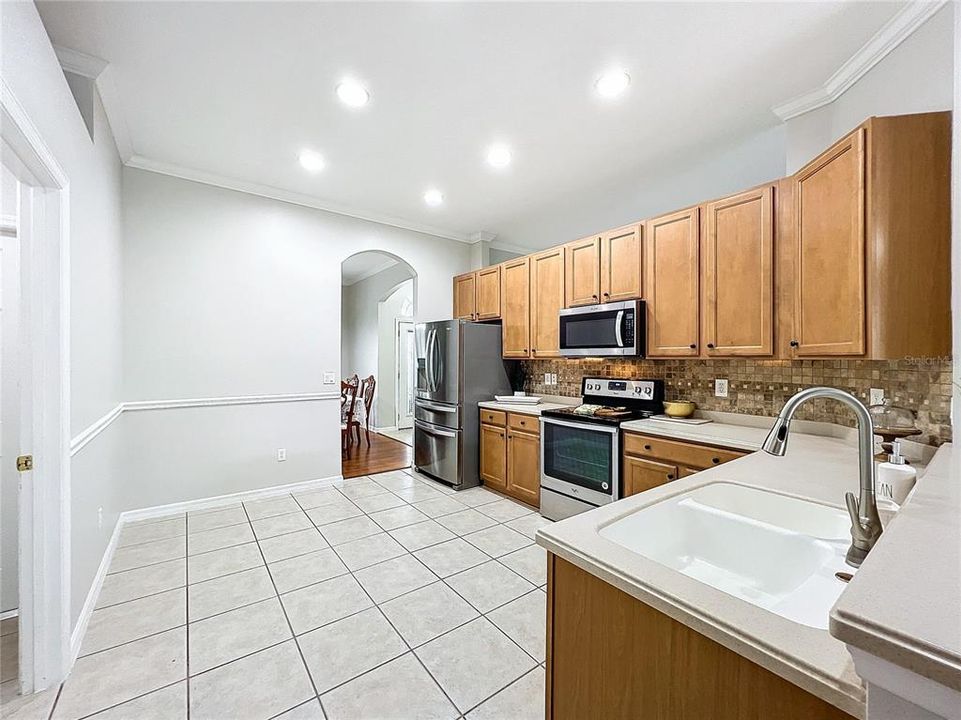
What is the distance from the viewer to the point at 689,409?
3035 mm

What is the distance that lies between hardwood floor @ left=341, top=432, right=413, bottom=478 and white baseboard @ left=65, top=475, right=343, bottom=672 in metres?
0.53

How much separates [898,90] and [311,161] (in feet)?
11.4

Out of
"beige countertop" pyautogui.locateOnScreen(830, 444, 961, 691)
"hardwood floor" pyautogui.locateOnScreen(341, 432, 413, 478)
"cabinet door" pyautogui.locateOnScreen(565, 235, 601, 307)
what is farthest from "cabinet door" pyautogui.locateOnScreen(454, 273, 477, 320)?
"beige countertop" pyautogui.locateOnScreen(830, 444, 961, 691)

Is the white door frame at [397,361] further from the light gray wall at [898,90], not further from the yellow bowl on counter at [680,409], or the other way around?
the light gray wall at [898,90]

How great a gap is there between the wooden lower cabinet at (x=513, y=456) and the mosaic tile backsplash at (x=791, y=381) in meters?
0.70

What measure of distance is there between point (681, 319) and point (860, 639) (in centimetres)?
263

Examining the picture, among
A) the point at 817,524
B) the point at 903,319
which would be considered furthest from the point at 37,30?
the point at 903,319

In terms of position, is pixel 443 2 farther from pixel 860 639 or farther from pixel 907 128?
pixel 860 639

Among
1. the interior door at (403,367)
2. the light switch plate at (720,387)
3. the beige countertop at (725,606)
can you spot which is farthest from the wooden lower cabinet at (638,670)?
the interior door at (403,367)

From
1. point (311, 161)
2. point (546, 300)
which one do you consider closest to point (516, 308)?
point (546, 300)

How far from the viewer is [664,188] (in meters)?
3.58

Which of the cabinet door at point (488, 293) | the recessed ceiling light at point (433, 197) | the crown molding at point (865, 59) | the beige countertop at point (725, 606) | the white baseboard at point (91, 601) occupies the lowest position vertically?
the white baseboard at point (91, 601)

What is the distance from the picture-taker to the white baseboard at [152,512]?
1.93m

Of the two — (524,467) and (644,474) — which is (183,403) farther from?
(644,474)
